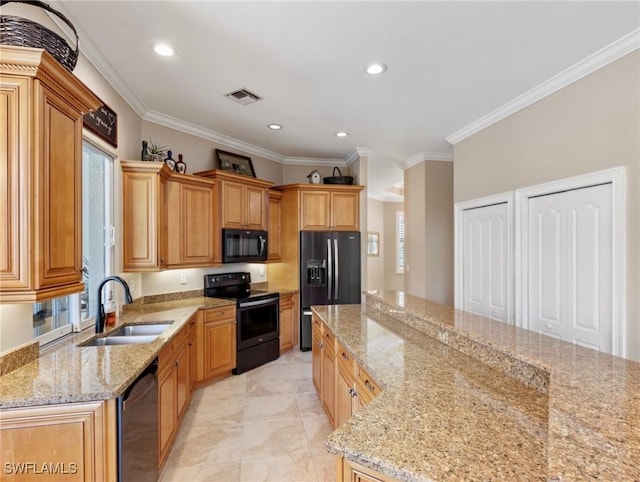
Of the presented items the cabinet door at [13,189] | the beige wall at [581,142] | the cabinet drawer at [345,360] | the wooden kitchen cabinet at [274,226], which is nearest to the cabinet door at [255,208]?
the wooden kitchen cabinet at [274,226]

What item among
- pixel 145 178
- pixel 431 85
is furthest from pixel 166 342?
pixel 431 85

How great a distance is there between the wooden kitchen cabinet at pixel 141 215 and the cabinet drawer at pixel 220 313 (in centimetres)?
72

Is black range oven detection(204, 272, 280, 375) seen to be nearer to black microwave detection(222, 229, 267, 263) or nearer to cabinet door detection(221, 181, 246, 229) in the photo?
black microwave detection(222, 229, 267, 263)

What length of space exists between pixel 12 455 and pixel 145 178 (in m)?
2.22

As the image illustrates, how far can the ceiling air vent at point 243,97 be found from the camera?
3.07m

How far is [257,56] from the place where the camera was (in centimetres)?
244

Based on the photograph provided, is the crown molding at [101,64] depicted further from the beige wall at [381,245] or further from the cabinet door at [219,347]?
the beige wall at [381,245]

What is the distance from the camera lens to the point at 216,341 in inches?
140

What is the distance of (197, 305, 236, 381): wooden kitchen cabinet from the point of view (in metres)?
3.41

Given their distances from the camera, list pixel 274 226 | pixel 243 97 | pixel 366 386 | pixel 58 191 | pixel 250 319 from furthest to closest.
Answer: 1. pixel 274 226
2. pixel 250 319
3. pixel 243 97
4. pixel 366 386
5. pixel 58 191

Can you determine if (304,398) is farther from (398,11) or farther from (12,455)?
(398,11)

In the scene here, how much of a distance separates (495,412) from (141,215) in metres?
3.00

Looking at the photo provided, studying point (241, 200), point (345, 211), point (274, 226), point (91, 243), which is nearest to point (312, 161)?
point (345, 211)

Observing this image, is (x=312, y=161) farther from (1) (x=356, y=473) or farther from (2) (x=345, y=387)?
(1) (x=356, y=473)
